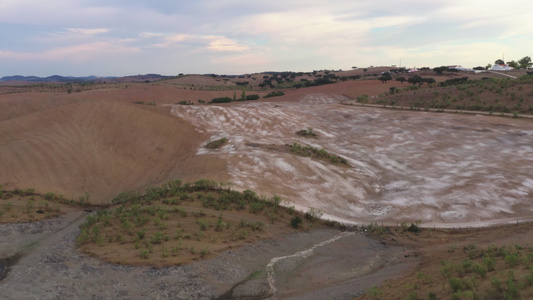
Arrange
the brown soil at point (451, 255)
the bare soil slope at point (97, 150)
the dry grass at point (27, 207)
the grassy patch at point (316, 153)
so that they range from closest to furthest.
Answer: the brown soil at point (451, 255), the dry grass at point (27, 207), the bare soil slope at point (97, 150), the grassy patch at point (316, 153)

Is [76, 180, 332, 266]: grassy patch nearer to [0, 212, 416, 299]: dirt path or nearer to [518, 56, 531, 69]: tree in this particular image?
[0, 212, 416, 299]: dirt path

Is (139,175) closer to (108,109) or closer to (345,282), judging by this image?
(108,109)

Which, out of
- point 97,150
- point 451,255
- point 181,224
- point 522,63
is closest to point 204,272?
point 181,224

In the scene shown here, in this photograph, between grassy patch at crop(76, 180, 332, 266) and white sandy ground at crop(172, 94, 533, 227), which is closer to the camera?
grassy patch at crop(76, 180, 332, 266)

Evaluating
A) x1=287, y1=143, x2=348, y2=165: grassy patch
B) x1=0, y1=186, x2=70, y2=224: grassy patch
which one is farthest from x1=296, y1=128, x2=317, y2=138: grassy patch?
x1=0, y1=186, x2=70, y2=224: grassy patch

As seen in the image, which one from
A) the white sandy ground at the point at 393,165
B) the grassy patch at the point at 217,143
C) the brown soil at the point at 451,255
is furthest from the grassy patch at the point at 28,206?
the brown soil at the point at 451,255

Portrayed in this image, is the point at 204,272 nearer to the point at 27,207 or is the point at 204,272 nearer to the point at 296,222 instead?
the point at 296,222

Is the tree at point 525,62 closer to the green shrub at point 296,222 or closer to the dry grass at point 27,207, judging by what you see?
the green shrub at point 296,222
